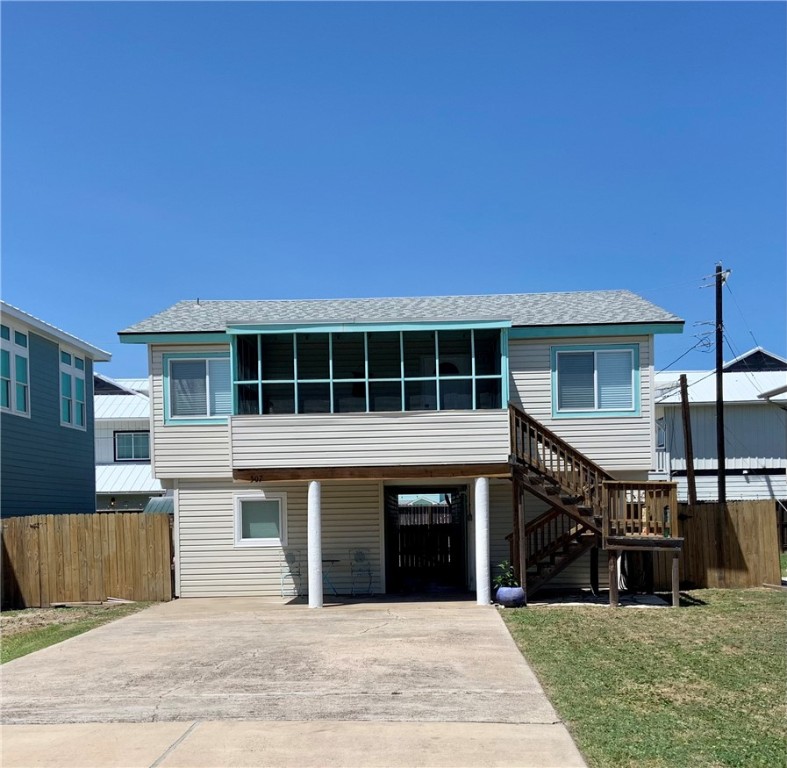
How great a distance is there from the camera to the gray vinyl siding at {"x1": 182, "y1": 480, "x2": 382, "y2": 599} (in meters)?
17.6

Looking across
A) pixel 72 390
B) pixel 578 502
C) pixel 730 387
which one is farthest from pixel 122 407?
pixel 578 502

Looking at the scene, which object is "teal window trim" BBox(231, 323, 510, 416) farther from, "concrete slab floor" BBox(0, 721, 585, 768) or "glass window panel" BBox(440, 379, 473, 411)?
"concrete slab floor" BBox(0, 721, 585, 768)

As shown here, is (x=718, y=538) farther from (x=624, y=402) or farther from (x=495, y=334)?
(x=495, y=334)

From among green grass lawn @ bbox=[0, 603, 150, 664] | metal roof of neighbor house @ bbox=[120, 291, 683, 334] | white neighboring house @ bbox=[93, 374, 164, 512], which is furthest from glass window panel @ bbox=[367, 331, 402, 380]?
white neighboring house @ bbox=[93, 374, 164, 512]

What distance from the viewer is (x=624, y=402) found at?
1717 cm

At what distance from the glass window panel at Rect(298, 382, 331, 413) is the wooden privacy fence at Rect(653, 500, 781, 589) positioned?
7.33m

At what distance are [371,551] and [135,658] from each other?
23.4ft

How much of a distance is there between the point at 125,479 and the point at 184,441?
1645 cm

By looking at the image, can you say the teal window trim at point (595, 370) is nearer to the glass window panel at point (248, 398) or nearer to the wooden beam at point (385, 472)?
the wooden beam at point (385, 472)

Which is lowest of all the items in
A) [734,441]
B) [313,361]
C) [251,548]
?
[251,548]

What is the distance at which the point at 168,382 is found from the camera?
1739 centimetres

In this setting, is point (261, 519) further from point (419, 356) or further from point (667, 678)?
point (667, 678)

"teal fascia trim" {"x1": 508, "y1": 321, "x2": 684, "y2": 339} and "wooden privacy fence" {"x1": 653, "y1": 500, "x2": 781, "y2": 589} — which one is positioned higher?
"teal fascia trim" {"x1": 508, "y1": 321, "x2": 684, "y2": 339}

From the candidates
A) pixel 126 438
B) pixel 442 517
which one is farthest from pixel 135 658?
pixel 126 438
